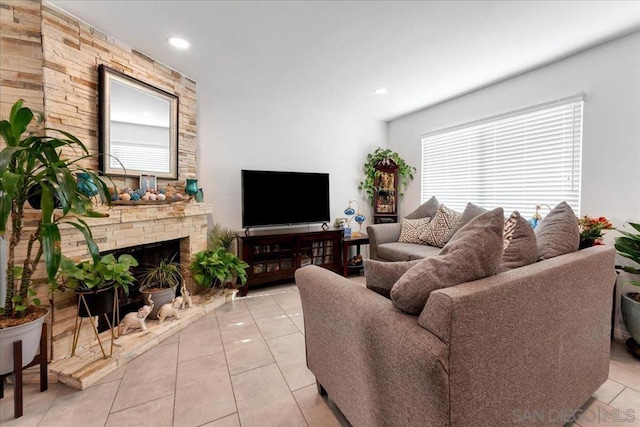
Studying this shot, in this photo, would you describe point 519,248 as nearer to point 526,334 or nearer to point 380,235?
point 526,334

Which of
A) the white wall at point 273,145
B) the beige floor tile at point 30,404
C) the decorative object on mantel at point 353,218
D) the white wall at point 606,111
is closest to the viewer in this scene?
the beige floor tile at point 30,404

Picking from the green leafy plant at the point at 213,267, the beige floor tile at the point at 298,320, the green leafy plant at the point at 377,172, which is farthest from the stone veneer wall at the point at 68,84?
the green leafy plant at the point at 377,172

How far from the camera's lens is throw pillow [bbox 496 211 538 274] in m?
1.23

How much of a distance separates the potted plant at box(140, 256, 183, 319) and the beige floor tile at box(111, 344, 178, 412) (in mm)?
471

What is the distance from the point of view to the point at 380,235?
3.67 m

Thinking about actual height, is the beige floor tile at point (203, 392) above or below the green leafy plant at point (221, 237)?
below

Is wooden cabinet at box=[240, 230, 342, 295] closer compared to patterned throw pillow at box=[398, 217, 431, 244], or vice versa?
wooden cabinet at box=[240, 230, 342, 295]

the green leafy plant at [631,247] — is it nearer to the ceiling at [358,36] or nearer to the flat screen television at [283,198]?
the ceiling at [358,36]

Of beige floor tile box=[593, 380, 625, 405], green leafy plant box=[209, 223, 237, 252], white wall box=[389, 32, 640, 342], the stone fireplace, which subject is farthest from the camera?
green leafy plant box=[209, 223, 237, 252]

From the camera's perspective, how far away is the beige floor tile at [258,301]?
2.94m

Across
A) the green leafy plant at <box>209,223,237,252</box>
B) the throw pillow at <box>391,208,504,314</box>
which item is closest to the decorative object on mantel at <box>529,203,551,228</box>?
the throw pillow at <box>391,208,504,314</box>

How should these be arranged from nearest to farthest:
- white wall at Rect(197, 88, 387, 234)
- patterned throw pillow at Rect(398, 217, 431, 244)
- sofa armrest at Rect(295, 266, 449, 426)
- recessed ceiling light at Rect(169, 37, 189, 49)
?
sofa armrest at Rect(295, 266, 449, 426), recessed ceiling light at Rect(169, 37, 189, 49), white wall at Rect(197, 88, 387, 234), patterned throw pillow at Rect(398, 217, 431, 244)

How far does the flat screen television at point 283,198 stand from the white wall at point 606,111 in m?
2.47

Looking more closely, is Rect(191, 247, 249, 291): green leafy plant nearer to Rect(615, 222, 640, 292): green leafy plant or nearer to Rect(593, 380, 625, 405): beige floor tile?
Rect(593, 380, 625, 405): beige floor tile
